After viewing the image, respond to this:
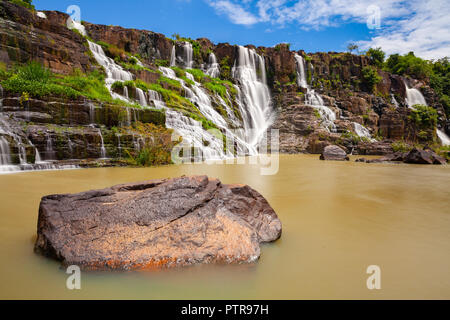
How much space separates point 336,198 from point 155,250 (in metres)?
3.45

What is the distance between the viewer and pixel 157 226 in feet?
7.04

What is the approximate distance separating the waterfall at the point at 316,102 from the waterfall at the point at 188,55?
1264cm

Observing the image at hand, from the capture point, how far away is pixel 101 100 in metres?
9.65

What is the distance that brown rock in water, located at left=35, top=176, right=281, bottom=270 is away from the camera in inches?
73.3

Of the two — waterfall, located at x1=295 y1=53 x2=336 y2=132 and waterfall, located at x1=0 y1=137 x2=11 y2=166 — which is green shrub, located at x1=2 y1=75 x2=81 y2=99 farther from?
waterfall, located at x1=295 y1=53 x2=336 y2=132

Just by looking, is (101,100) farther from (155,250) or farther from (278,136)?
(278,136)

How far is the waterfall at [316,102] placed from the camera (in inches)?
856

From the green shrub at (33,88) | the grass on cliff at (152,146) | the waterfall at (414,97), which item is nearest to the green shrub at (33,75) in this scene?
the green shrub at (33,88)

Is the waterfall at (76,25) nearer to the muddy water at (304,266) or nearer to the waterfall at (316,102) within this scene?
the waterfall at (316,102)

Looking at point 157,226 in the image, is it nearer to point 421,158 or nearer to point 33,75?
point 33,75

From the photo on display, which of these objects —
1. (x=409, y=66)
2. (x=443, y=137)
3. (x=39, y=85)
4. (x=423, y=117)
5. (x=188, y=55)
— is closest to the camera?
(x=39, y=85)

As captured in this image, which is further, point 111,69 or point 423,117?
point 423,117

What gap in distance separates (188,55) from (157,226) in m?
29.0

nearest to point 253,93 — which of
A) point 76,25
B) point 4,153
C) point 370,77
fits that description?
point 370,77
